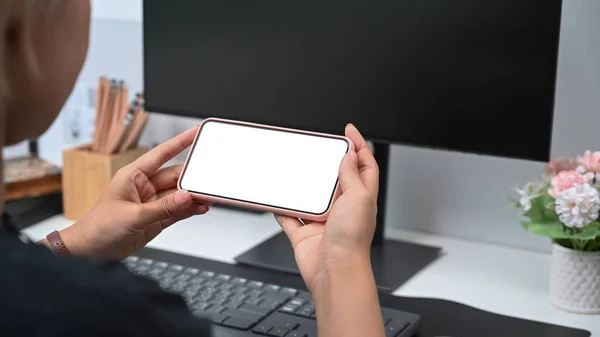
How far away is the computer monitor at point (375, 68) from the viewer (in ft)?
3.89

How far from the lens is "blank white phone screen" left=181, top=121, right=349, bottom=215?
1.07 m

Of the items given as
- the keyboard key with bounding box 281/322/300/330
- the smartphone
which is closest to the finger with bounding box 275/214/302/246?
the smartphone

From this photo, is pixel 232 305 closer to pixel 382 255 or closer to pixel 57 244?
pixel 57 244

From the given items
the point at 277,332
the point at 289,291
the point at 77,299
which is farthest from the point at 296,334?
the point at 77,299

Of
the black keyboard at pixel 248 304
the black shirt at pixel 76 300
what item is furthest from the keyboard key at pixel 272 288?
the black shirt at pixel 76 300

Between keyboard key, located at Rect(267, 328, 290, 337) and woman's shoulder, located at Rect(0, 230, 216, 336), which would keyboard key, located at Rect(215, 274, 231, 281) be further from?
woman's shoulder, located at Rect(0, 230, 216, 336)

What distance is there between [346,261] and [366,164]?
183 mm

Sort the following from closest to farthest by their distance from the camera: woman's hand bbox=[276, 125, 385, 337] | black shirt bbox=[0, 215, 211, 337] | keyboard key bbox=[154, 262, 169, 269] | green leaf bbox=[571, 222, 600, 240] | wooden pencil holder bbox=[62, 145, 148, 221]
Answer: black shirt bbox=[0, 215, 211, 337] → woman's hand bbox=[276, 125, 385, 337] → green leaf bbox=[571, 222, 600, 240] → keyboard key bbox=[154, 262, 169, 269] → wooden pencil holder bbox=[62, 145, 148, 221]

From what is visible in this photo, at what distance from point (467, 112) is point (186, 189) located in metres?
0.41

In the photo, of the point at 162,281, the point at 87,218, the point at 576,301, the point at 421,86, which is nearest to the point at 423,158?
the point at 421,86

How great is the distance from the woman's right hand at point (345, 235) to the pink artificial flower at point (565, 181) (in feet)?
1.02

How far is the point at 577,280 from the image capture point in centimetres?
120

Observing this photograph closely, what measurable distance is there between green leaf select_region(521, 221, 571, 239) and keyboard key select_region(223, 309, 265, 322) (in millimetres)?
409

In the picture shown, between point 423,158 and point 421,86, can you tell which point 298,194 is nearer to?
point 421,86
